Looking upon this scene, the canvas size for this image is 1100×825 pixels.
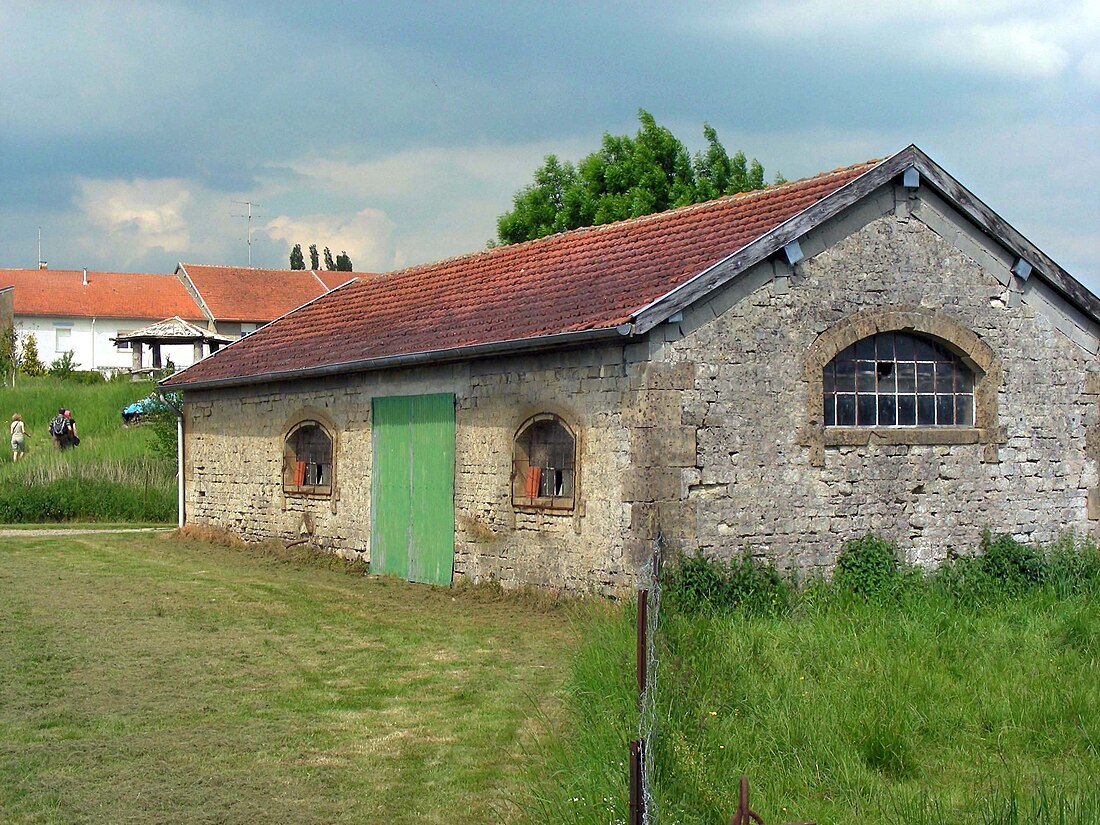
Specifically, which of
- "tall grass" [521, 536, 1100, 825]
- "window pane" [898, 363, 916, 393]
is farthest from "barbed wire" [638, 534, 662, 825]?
"window pane" [898, 363, 916, 393]

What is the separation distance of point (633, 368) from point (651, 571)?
1970 mm

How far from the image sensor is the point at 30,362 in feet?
150

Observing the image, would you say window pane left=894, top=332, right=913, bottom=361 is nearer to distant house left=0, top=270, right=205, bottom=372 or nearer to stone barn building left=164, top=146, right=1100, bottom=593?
stone barn building left=164, top=146, right=1100, bottom=593

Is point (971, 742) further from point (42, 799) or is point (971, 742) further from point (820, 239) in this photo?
point (820, 239)

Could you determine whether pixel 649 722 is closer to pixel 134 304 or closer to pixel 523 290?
pixel 523 290

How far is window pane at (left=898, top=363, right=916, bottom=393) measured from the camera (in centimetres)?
1315

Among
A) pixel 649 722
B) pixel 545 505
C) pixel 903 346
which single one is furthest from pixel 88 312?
pixel 649 722

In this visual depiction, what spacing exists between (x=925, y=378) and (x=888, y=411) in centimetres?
64

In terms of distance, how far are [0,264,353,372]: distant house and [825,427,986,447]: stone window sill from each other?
137 feet

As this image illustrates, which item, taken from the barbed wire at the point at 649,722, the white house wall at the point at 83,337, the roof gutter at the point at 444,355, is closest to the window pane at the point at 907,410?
the roof gutter at the point at 444,355

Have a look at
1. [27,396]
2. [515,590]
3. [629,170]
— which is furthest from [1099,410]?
[27,396]

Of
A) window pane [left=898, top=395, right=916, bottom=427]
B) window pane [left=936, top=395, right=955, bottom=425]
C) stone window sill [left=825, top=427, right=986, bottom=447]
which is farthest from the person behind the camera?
window pane [left=936, top=395, right=955, bottom=425]

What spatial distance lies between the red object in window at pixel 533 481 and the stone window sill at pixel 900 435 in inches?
121

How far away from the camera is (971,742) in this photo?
23.6ft
